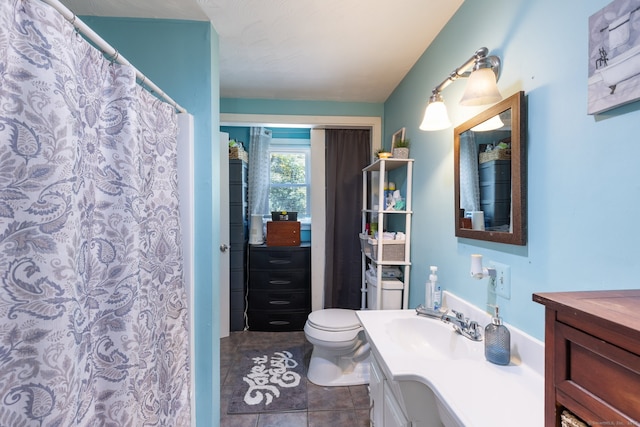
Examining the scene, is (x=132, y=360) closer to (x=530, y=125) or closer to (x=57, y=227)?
(x=57, y=227)

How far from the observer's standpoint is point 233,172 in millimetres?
2855

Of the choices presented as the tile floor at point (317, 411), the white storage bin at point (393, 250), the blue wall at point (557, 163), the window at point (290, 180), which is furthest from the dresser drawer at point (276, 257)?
the blue wall at point (557, 163)

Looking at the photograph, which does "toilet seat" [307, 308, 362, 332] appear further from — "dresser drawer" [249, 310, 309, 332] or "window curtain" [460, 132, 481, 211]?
"window curtain" [460, 132, 481, 211]

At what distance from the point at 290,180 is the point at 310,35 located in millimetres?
1992

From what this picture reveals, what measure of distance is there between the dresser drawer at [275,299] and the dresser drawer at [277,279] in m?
0.06

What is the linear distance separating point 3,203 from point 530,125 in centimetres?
146

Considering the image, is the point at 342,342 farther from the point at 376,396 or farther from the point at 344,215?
the point at 344,215

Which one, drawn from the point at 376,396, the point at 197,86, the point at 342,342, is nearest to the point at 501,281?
the point at 376,396

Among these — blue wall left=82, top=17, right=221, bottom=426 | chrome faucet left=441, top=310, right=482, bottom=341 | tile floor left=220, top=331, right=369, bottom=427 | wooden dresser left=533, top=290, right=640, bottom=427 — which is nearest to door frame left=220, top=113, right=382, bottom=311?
tile floor left=220, top=331, right=369, bottom=427

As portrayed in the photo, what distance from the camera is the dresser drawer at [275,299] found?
9.66 ft

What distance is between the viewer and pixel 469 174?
50.2 inches

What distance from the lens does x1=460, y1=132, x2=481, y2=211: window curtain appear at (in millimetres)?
1229

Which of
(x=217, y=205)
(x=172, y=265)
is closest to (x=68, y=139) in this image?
(x=172, y=265)

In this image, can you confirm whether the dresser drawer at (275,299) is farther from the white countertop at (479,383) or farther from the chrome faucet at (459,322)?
the white countertop at (479,383)
